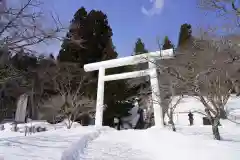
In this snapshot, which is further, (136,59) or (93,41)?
(93,41)

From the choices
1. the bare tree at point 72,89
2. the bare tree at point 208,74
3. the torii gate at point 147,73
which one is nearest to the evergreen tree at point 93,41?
the bare tree at point 72,89

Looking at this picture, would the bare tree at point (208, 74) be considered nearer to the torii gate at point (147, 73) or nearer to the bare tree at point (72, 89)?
the torii gate at point (147, 73)

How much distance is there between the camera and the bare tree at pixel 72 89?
646 inches

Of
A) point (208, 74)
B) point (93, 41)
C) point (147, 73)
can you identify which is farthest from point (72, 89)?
point (208, 74)

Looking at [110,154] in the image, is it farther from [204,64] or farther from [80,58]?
[80,58]

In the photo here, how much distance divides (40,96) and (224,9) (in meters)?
19.7

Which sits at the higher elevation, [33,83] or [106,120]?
[33,83]

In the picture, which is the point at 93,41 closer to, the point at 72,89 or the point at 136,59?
the point at 72,89

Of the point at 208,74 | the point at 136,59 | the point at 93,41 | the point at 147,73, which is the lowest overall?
the point at 208,74

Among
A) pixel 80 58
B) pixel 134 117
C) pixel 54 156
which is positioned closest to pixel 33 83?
pixel 80 58

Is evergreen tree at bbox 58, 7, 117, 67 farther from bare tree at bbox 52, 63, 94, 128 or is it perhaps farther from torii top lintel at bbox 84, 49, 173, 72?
torii top lintel at bbox 84, 49, 173, 72

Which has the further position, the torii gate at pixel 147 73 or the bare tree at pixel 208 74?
the torii gate at pixel 147 73

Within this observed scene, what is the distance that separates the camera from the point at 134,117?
2223cm

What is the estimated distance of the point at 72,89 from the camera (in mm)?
18828
